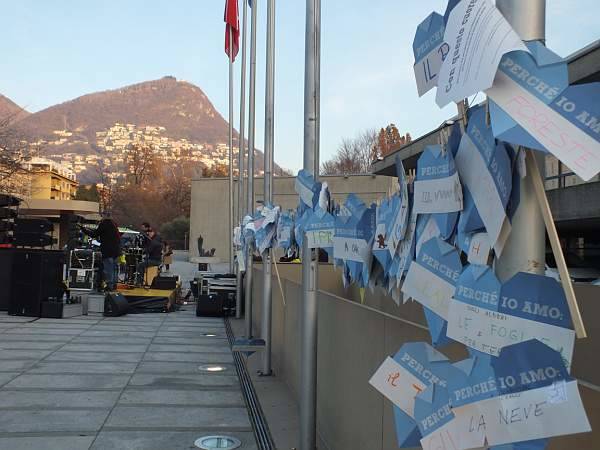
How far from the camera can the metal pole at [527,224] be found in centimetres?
144

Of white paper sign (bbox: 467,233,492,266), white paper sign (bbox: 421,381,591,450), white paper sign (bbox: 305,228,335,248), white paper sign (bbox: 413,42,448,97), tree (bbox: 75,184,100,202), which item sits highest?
tree (bbox: 75,184,100,202)

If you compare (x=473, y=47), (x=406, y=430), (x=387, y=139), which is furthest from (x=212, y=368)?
(x=387, y=139)

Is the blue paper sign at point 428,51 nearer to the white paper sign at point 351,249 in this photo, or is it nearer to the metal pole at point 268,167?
the white paper sign at point 351,249

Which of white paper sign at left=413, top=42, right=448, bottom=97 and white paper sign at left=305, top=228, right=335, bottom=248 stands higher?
white paper sign at left=413, top=42, right=448, bottom=97

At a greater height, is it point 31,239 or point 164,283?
point 31,239

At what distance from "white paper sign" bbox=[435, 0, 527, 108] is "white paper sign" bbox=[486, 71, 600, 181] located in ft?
0.18

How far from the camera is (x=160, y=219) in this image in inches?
2918

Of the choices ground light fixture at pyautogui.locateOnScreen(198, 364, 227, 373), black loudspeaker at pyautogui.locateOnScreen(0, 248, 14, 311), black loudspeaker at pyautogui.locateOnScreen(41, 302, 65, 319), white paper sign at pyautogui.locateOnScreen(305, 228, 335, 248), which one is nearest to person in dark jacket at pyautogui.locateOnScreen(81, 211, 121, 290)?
black loudspeaker at pyautogui.locateOnScreen(41, 302, 65, 319)

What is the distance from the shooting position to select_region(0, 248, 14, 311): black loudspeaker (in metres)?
13.5

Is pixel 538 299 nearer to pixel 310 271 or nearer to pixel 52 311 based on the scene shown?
pixel 310 271

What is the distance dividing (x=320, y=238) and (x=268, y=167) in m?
3.95

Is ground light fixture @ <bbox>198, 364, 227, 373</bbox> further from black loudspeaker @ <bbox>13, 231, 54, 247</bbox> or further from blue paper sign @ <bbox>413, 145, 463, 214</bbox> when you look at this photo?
black loudspeaker @ <bbox>13, 231, 54, 247</bbox>

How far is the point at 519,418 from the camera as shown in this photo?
1.28 m

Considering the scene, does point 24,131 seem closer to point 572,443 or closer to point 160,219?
point 572,443
